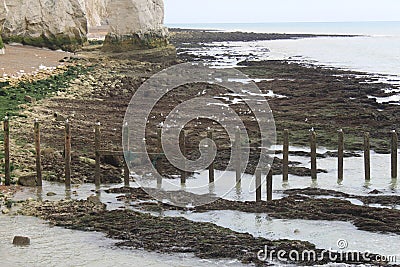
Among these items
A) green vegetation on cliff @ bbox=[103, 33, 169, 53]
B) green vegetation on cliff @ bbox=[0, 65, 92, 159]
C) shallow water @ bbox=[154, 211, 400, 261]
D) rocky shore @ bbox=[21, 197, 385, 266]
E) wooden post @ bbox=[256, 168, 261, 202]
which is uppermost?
green vegetation on cliff @ bbox=[103, 33, 169, 53]

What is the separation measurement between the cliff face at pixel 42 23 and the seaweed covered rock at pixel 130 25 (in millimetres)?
2333

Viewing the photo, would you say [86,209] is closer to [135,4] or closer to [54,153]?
[54,153]

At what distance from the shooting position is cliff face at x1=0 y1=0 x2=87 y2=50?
4791 centimetres

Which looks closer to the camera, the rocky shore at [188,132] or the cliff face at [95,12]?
the rocky shore at [188,132]

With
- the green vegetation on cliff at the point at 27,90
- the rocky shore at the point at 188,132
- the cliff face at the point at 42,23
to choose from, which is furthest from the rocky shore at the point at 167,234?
the cliff face at the point at 42,23

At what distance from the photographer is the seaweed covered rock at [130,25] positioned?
53062 millimetres

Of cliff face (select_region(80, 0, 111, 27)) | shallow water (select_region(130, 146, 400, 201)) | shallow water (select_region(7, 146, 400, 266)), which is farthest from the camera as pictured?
cliff face (select_region(80, 0, 111, 27))

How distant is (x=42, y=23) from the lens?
161ft

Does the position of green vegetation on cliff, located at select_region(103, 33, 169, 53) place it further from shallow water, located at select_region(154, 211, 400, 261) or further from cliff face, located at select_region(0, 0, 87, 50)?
shallow water, located at select_region(154, 211, 400, 261)

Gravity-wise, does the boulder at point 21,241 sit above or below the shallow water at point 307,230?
above

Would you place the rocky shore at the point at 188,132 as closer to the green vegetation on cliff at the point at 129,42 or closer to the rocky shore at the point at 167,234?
the rocky shore at the point at 167,234

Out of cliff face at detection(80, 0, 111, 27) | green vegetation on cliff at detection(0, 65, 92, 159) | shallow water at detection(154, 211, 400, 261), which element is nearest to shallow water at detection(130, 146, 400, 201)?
shallow water at detection(154, 211, 400, 261)

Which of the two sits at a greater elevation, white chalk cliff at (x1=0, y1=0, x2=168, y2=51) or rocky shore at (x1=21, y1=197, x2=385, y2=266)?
white chalk cliff at (x1=0, y1=0, x2=168, y2=51)

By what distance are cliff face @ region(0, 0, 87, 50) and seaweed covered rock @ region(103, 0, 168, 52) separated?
2.33 meters
